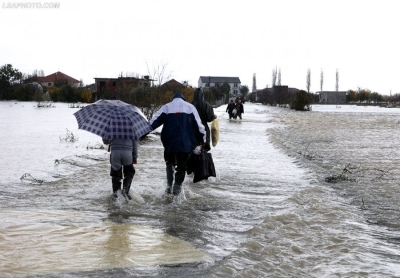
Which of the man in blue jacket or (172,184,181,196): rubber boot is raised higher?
the man in blue jacket

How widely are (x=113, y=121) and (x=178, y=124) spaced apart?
970 mm

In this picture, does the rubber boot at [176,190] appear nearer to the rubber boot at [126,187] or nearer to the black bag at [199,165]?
the black bag at [199,165]

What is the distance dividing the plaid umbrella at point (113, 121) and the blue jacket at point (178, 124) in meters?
0.25

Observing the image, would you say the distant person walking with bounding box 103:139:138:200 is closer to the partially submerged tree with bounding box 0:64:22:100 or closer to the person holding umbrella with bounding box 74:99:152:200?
the person holding umbrella with bounding box 74:99:152:200

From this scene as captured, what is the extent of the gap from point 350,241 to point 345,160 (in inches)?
377

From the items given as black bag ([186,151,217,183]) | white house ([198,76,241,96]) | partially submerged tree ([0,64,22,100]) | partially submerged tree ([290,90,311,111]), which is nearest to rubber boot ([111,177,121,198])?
black bag ([186,151,217,183])

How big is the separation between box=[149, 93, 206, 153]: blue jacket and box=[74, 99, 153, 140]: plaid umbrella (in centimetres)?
25

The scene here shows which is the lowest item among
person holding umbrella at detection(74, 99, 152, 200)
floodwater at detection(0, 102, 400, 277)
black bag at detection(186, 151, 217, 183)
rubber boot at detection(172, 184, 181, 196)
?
floodwater at detection(0, 102, 400, 277)

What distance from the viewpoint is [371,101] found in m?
156

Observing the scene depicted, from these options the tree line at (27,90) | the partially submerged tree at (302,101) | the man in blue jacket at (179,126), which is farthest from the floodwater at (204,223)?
the tree line at (27,90)

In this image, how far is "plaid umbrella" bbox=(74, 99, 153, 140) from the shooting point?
7.60 metres

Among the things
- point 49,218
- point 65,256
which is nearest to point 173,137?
point 49,218

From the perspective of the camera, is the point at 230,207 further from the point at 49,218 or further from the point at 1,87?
the point at 1,87

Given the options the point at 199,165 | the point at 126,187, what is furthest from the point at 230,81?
the point at 126,187
